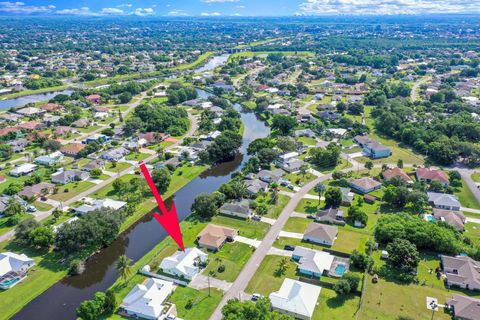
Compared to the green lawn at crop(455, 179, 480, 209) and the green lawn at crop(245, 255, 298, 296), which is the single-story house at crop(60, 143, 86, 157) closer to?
the green lawn at crop(245, 255, 298, 296)

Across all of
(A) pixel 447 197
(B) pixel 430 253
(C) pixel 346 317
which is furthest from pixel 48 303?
(A) pixel 447 197

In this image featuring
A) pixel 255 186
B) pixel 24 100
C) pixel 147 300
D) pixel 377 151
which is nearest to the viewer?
pixel 147 300

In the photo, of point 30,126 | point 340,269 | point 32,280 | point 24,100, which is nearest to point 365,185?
point 340,269

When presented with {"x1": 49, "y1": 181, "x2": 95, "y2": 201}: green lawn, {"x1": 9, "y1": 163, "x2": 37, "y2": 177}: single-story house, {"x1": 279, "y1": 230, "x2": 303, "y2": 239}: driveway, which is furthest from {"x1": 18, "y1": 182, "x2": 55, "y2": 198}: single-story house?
{"x1": 279, "y1": 230, "x2": 303, "y2": 239}: driveway

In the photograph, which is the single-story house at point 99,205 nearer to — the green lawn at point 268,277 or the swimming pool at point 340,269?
the green lawn at point 268,277

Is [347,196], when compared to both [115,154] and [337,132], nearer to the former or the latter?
[337,132]

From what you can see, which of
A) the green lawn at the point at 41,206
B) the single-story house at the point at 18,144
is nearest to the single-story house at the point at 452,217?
the green lawn at the point at 41,206
